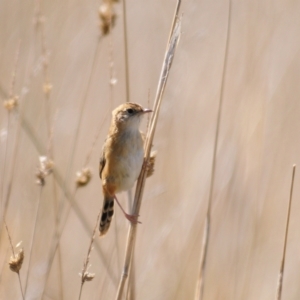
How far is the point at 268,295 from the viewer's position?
3.54m

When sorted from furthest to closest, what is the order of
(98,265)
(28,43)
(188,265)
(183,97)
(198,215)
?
1. (28,43)
2. (183,97)
3. (98,265)
4. (198,215)
5. (188,265)

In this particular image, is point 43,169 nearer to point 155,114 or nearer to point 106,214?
point 155,114

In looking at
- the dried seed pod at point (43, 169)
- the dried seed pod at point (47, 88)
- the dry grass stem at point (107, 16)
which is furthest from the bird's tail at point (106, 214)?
the dry grass stem at point (107, 16)

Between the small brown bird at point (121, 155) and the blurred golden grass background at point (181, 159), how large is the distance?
0.67 feet

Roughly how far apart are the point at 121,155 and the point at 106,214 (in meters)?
0.38

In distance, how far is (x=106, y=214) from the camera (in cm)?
339

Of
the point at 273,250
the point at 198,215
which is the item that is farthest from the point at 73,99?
the point at 273,250

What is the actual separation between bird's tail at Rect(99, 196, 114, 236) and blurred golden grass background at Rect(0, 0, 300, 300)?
0.17 metres

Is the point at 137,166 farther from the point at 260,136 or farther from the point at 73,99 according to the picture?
the point at 73,99

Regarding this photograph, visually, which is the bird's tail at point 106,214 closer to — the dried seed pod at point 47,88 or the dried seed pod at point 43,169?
A: the dried seed pod at point 43,169

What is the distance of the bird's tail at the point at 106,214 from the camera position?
330 centimetres

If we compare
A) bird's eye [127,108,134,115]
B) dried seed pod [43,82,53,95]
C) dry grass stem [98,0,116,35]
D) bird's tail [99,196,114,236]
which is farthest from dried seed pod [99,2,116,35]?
bird's tail [99,196,114,236]

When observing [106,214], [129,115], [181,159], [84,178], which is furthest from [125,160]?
[181,159]

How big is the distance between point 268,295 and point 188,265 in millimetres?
612
